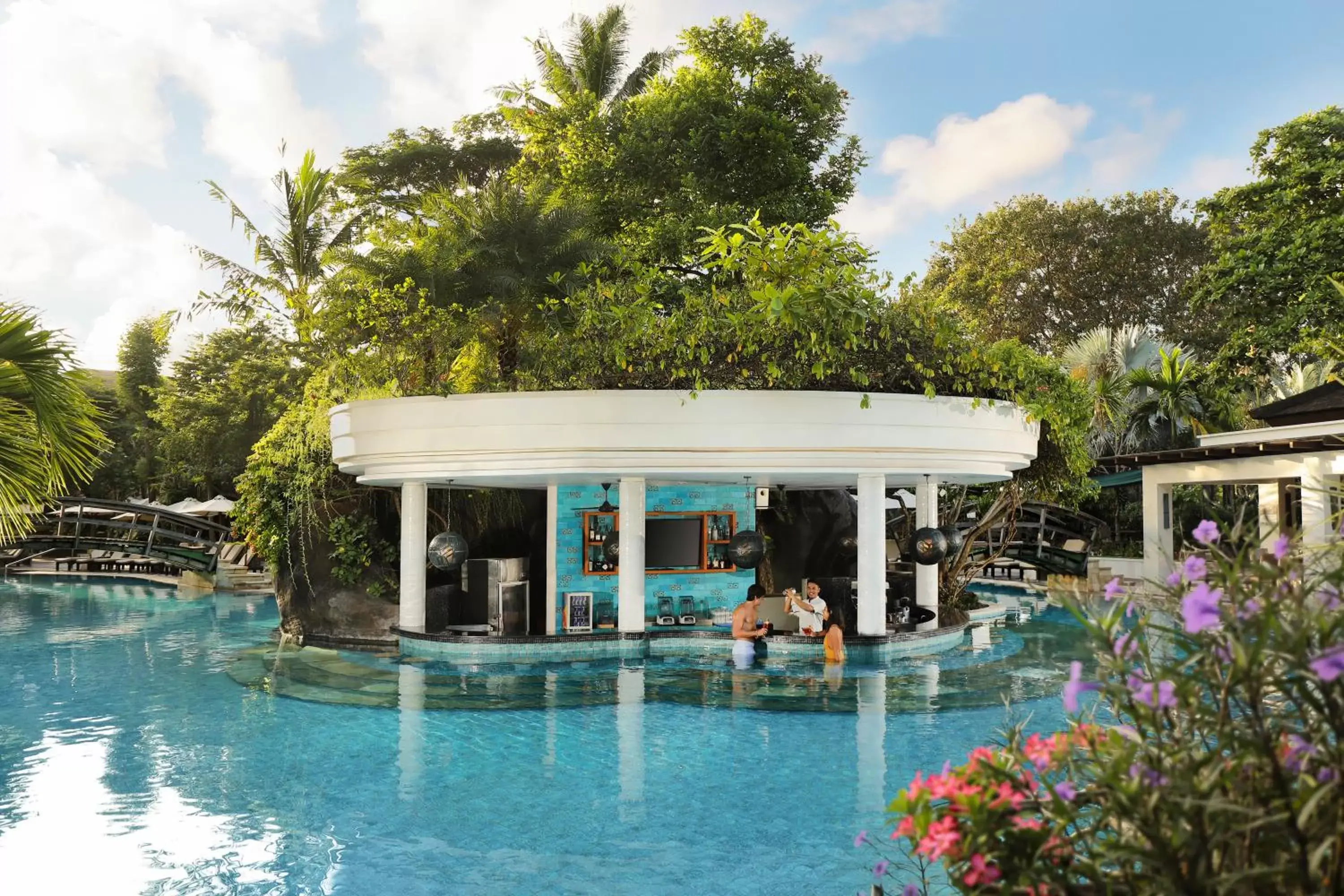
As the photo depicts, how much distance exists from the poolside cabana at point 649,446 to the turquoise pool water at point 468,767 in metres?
1.87

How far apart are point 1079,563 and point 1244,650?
2471 cm

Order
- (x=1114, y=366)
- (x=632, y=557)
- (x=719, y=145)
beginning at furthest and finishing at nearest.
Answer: (x=1114, y=366) → (x=719, y=145) → (x=632, y=557)

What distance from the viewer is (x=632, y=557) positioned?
45.9 feet

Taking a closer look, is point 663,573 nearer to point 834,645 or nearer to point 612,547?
point 612,547

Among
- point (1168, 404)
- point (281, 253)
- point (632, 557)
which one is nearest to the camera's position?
point (632, 557)

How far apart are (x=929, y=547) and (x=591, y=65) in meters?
19.9

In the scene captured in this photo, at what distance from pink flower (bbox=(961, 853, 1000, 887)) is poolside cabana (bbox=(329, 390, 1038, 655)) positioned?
421 inches

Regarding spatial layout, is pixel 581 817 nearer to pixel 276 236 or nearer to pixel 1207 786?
pixel 1207 786

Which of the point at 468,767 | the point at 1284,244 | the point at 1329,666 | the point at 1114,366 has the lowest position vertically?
the point at 468,767

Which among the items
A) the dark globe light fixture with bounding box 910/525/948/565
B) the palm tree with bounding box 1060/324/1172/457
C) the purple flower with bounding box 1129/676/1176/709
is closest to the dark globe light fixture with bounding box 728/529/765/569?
the dark globe light fixture with bounding box 910/525/948/565

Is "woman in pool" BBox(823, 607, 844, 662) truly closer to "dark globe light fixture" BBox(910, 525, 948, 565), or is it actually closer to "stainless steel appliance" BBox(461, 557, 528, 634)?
"dark globe light fixture" BBox(910, 525, 948, 565)

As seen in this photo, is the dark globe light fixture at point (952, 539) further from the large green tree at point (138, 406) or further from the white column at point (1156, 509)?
the large green tree at point (138, 406)

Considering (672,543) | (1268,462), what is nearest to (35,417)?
(672,543)

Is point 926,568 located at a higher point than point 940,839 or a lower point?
lower
